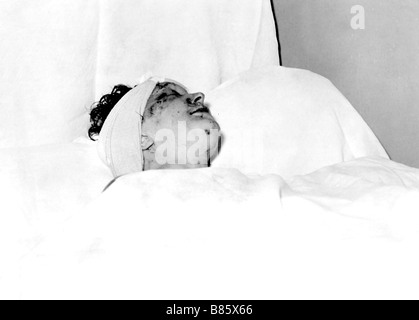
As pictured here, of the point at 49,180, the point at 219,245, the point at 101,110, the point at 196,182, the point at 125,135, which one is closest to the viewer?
the point at 219,245

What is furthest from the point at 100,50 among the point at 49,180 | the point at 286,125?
the point at 286,125

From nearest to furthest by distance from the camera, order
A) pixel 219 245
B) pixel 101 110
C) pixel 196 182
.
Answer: pixel 219 245
pixel 196 182
pixel 101 110

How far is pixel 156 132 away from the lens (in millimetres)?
1379

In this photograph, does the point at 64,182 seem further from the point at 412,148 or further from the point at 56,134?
the point at 412,148

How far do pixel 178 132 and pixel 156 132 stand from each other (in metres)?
0.06

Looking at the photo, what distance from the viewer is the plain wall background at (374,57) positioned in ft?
4.84

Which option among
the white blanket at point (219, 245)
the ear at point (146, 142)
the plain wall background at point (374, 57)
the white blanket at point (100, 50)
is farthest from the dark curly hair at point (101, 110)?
the plain wall background at point (374, 57)

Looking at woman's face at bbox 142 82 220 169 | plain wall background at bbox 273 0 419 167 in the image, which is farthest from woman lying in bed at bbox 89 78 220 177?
plain wall background at bbox 273 0 419 167

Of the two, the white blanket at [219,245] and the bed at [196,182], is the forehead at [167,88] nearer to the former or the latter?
the bed at [196,182]

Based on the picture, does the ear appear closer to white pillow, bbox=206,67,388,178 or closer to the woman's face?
the woman's face

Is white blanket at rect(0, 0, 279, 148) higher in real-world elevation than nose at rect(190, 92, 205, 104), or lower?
higher

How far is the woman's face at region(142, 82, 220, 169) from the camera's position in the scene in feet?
4.48

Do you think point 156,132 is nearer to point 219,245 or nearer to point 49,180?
point 49,180

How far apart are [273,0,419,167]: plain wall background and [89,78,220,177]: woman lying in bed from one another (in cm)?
50
